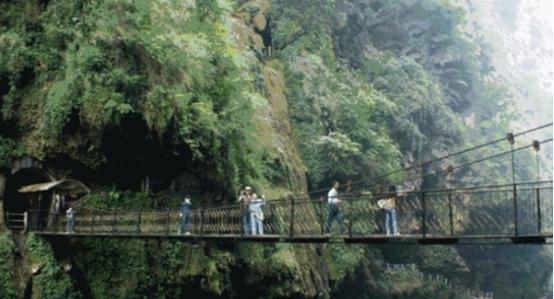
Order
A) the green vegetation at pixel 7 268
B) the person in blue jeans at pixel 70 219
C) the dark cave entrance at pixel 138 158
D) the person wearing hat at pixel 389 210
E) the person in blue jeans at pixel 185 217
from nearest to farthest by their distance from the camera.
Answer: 1. the person wearing hat at pixel 389 210
2. the person in blue jeans at pixel 185 217
3. the green vegetation at pixel 7 268
4. the person in blue jeans at pixel 70 219
5. the dark cave entrance at pixel 138 158

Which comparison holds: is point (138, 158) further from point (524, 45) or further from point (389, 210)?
point (524, 45)

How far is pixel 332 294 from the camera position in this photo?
22.5 metres

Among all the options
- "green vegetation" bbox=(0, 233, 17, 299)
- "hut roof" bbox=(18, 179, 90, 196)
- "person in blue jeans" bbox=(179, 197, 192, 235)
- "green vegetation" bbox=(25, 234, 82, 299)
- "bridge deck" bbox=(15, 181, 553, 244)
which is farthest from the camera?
"hut roof" bbox=(18, 179, 90, 196)


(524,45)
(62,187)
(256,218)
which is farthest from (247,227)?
(524,45)

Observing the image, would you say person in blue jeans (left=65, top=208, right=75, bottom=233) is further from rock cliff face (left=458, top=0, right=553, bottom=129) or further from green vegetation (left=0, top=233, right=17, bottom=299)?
rock cliff face (left=458, top=0, right=553, bottom=129)

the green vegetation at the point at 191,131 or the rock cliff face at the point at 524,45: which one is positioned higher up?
the rock cliff face at the point at 524,45

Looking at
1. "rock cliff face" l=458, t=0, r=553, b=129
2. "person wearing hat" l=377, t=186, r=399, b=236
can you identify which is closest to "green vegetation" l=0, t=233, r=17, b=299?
"person wearing hat" l=377, t=186, r=399, b=236

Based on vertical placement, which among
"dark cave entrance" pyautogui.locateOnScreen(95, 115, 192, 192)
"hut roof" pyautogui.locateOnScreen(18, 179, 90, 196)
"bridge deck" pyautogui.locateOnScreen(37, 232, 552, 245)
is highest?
"dark cave entrance" pyautogui.locateOnScreen(95, 115, 192, 192)

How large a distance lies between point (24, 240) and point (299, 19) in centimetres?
1787

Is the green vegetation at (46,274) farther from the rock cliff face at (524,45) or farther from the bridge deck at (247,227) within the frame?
the rock cliff face at (524,45)

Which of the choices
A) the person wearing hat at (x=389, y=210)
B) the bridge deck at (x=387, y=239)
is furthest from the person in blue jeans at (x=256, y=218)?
the person wearing hat at (x=389, y=210)

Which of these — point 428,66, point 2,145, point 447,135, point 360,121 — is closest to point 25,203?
point 2,145

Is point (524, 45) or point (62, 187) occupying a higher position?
point (524, 45)

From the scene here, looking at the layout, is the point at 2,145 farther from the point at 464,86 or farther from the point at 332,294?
the point at 464,86
